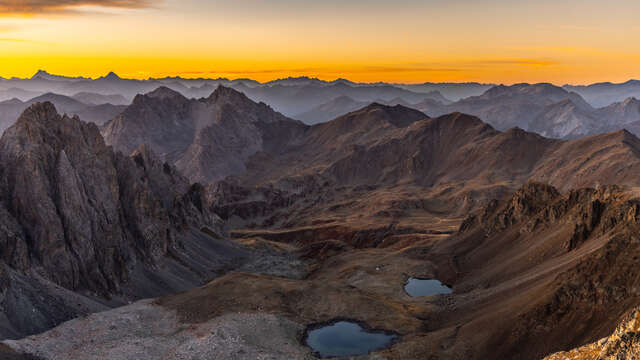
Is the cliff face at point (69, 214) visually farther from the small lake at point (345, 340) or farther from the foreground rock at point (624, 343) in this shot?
the foreground rock at point (624, 343)

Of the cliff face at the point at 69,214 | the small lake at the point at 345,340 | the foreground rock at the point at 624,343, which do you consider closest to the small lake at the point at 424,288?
the small lake at the point at 345,340

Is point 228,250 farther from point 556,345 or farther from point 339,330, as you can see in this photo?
point 556,345

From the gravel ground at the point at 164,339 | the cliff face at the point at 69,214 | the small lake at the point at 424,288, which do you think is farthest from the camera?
the small lake at the point at 424,288

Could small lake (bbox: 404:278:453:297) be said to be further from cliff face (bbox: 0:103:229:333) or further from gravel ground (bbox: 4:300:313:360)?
cliff face (bbox: 0:103:229:333)

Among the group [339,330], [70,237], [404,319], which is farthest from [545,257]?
[70,237]

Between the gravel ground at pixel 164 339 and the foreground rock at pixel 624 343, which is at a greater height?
the foreground rock at pixel 624 343

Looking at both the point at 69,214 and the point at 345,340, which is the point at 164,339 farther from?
the point at 69,214
